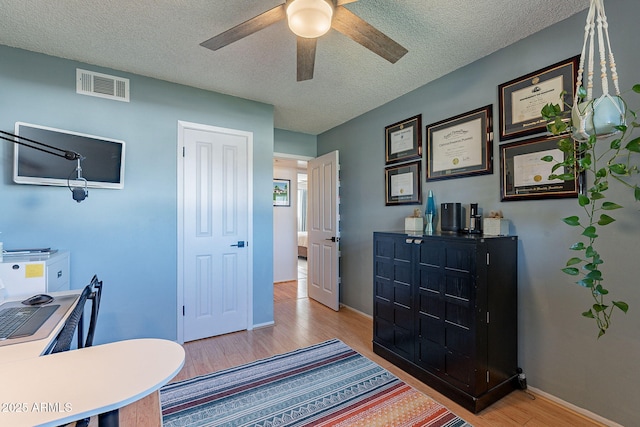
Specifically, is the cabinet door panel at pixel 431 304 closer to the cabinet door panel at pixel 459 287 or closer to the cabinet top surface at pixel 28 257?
the cabinet door panel at pixel 459 287

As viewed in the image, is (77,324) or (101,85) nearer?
(77,324)

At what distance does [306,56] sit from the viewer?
1.74 m

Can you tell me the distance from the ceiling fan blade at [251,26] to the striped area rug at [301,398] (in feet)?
7.59

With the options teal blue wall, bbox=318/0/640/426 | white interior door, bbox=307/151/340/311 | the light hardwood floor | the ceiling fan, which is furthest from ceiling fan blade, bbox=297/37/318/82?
the light hardwood floor

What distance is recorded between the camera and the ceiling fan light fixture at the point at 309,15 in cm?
135

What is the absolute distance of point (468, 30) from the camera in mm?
1953

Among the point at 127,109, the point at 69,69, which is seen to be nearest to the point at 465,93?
the point at 127,109

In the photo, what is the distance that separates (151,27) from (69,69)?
1.02 meters

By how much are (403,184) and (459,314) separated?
151cm

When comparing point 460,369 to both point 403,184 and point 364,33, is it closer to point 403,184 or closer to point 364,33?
point 403,184

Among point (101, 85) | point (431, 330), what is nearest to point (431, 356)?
point (431, 330)

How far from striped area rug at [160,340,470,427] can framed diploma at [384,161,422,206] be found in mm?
1632

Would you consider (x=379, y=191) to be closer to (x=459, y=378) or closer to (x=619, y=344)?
(x=459, y=378)

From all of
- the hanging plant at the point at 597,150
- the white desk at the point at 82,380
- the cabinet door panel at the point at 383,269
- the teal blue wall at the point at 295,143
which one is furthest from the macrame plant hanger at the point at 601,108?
the teal blue wall at the point at 295,143
